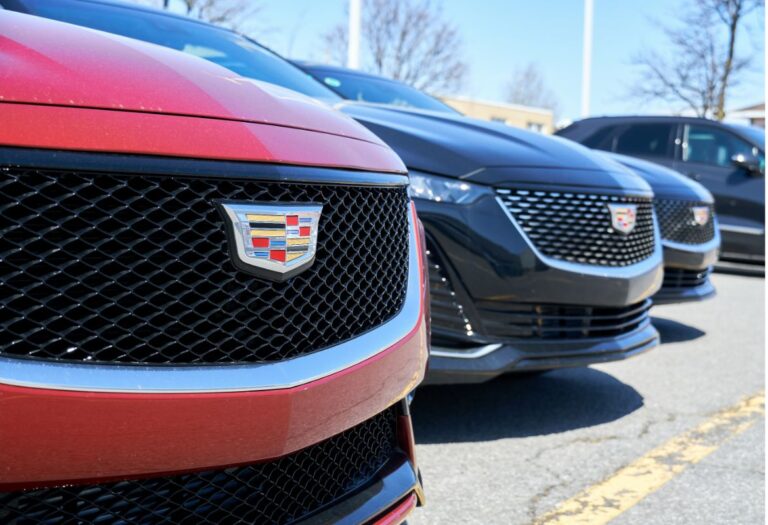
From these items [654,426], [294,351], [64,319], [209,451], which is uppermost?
[64,319]

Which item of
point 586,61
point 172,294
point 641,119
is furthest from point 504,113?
point 172,294

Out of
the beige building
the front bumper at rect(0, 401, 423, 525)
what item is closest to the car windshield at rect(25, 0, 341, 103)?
the front bumper at rect(0, 401, 423, 525)

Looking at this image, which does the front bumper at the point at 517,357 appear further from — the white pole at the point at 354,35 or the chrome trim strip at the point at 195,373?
the white pole at the point at 354,35

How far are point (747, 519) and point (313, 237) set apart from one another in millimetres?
1916

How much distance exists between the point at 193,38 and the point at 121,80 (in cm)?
249

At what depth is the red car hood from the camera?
1452 millimetres

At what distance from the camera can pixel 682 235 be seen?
574cm

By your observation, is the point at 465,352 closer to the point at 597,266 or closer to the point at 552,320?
the point at 552,320

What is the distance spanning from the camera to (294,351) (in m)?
1.69

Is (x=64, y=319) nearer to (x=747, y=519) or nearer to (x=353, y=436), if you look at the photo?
(x=353, y=436)

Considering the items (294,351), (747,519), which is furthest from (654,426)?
(294,351)

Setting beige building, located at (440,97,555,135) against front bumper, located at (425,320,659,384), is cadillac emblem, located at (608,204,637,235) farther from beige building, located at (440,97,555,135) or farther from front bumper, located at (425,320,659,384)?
beige building, located at (440,97,555,135)

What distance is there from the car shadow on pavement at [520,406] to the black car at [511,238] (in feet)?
1.18

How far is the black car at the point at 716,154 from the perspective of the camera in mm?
9508
